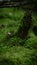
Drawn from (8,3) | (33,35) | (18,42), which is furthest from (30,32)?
(8,3)

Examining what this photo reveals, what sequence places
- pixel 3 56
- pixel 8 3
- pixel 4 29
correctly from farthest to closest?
pixel 4 29
pixel 8 3
pixel 3 56

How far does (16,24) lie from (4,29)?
0.87 metres

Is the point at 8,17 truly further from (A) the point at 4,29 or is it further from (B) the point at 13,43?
(B) the point at 13,43

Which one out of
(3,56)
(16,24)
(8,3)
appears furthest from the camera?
(16,24)

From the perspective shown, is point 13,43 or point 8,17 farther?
point 8,17

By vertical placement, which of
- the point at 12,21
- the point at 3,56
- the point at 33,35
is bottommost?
the point at 3,56

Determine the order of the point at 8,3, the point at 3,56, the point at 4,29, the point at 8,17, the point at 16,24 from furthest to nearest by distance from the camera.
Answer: the point at 8,17 → the point at 16,24 → the point at 4,29 → the point at 8,3 → the point at 3,56

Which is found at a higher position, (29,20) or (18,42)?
(29,20)

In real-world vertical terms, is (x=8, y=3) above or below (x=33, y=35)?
above

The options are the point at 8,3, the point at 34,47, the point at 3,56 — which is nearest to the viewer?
the point at 3,56

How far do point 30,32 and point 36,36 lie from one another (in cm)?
37

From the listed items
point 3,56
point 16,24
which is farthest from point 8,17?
point 3,56

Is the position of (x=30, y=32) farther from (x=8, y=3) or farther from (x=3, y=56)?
(x=3, y=56)

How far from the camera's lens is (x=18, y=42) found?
6844mm
